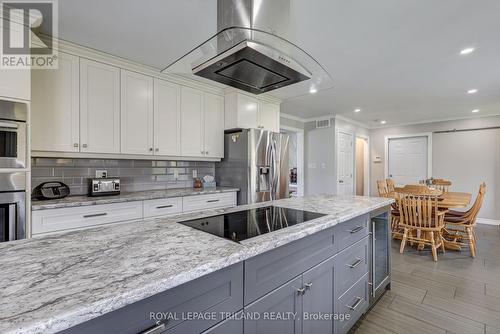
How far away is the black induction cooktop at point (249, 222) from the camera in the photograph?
1149 millimetres

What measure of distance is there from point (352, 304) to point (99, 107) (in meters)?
2.92

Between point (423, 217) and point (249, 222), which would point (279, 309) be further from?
point (423, 217)

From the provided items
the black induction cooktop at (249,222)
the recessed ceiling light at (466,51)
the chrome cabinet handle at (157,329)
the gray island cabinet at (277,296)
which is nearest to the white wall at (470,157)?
the recessed ceiling light at (466,51)

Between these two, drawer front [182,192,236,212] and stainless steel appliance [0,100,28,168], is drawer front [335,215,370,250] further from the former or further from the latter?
stainless steel appliance [0,100,28,168]

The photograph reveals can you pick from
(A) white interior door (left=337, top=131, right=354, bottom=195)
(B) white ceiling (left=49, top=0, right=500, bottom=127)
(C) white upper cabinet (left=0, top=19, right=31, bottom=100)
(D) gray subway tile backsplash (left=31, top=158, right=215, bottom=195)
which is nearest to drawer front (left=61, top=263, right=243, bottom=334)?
(B) white ceiling (left=49, top=0, right=500, bottom=127)

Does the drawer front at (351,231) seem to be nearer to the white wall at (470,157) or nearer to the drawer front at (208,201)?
the drawer front at (208,201)

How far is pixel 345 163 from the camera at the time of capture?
19.0 feet

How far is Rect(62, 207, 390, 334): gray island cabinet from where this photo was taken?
693mm

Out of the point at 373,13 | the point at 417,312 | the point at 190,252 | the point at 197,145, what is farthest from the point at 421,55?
the point at 190,252

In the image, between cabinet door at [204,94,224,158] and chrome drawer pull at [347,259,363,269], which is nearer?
chrome drawer pull at [347,259,363,269]

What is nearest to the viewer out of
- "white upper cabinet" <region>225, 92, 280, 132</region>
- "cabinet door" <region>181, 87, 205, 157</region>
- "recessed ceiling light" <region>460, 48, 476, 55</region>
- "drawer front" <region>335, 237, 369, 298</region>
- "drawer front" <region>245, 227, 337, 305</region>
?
"drawer front" <region>245, 227, 337, 305</region>

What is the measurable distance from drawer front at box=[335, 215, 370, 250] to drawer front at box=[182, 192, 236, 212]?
1.89 meters

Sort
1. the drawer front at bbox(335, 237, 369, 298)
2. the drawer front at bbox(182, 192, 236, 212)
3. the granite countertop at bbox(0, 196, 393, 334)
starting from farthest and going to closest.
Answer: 1. the drawer front at bbox(182, 192, 236, 212)
2. the drawer front at bbox(335, 237, 369, 298)
3. the granite countertop at bbox(0, 196, 393, 334)

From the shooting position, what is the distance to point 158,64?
2816 millimetres
